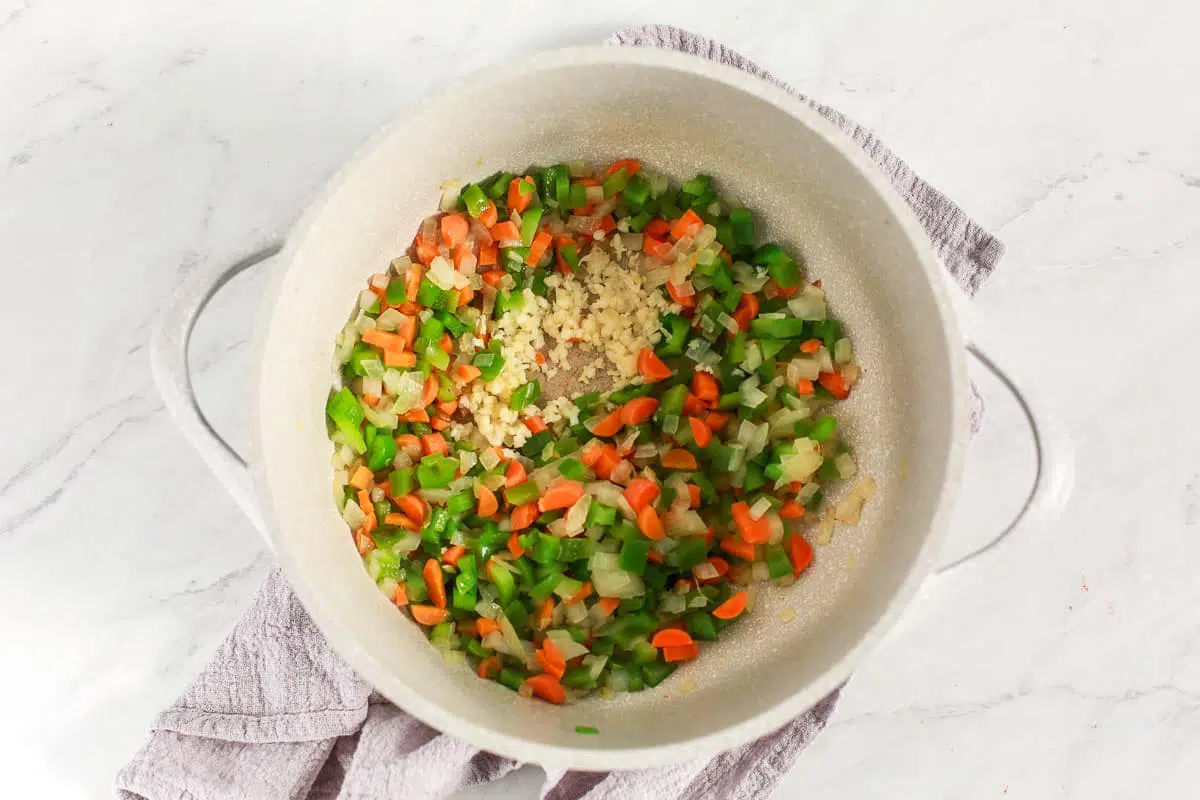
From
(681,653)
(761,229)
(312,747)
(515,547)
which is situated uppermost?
(761,229)

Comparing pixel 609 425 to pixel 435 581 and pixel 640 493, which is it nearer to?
pixel 640 493

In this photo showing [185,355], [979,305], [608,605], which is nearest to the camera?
[185,355]

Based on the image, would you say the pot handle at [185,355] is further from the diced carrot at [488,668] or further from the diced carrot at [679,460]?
the diced carrot at [679,460]

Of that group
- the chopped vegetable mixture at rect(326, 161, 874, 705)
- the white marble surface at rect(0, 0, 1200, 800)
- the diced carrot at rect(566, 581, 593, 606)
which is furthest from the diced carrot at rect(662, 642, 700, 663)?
the white marble surface at rect(0, 0, 1200, 800)

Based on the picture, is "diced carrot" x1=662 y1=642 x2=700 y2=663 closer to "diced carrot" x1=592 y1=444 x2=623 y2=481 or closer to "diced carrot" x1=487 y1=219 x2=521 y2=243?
"diced carrot" x1=592 y1=444 x2=623 y2=481

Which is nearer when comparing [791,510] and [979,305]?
[791,510]

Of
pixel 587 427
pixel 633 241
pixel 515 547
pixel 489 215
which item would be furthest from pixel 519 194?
pixel 515 547
